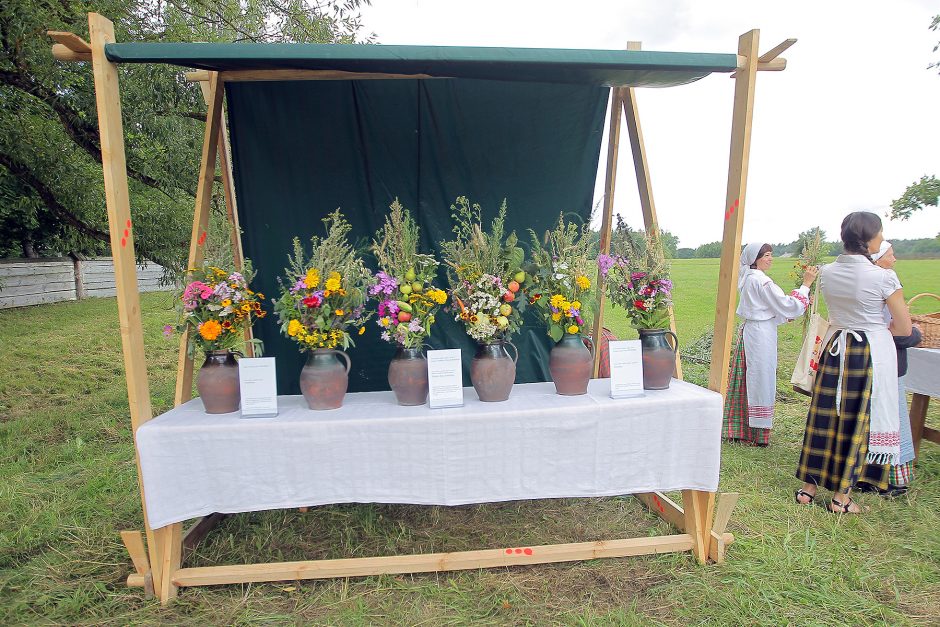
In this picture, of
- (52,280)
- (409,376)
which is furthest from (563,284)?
(52,280)

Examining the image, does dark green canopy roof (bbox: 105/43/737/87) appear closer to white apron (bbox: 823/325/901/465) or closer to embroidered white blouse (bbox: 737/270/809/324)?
white apron (bbox: 823/325/901/465)

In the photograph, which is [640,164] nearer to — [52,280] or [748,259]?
[748,259]

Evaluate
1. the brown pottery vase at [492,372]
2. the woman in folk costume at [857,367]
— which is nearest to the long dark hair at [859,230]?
the woman in folk costume at [857,367]

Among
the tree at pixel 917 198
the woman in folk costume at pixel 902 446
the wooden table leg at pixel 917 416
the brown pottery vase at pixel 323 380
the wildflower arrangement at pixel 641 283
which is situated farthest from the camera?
the tree at pixel 917 198

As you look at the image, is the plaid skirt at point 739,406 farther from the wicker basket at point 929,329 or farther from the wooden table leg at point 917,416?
the wicker basket at point 929,329

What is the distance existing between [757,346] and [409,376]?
268cm

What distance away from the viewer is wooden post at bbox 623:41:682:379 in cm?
252

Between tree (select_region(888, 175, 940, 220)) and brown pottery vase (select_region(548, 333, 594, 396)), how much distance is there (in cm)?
603

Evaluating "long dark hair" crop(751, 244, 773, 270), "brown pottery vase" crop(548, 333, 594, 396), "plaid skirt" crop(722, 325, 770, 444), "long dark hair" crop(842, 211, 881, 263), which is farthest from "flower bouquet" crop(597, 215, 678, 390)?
"long dark hair" crop(751, 244, 773, 270)

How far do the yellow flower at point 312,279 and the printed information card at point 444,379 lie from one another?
0.49 meters

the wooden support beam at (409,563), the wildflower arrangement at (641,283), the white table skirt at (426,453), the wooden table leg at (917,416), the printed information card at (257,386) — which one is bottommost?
the wooden support beam at (409,563)

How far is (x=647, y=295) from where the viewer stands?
7.49 ft

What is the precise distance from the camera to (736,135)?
209cm

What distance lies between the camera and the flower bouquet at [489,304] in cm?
207
